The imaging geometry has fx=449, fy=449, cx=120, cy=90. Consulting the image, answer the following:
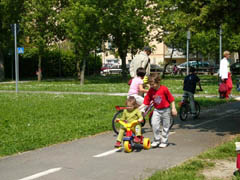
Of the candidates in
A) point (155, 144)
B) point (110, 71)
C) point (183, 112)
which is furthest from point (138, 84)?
point (110, 71)

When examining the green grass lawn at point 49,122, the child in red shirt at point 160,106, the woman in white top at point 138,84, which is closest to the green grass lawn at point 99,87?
the green grass lawn at point 49,122

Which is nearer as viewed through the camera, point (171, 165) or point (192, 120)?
point (171, 165)

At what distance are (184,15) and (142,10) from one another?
2650 cm

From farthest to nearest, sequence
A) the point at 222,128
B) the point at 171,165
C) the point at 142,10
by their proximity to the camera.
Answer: the point at 142,10 → the point at 222,128 → the point at 171,165

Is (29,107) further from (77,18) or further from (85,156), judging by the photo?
(77,18)

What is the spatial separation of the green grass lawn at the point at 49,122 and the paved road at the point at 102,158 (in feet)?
1.49

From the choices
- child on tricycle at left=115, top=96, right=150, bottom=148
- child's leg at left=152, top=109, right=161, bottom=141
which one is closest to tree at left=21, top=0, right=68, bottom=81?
child on tricycle at left=115, top=96, right=150, bottom=148

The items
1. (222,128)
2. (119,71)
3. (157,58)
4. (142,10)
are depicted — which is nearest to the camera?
(222,128)

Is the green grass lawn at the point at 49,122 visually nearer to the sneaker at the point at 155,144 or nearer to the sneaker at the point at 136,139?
the sneaker at the point at 136,139

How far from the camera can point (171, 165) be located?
657cm

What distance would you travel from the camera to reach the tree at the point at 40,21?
36312 millimetres

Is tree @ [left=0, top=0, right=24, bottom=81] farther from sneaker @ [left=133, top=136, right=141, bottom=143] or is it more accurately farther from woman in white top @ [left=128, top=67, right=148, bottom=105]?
sneaker @ [left=133, top=136, right=141, bottom=143]

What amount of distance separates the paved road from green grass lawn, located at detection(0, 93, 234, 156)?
0.45m

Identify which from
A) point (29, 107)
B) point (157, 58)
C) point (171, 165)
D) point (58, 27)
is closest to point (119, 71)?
point (58, 27)
